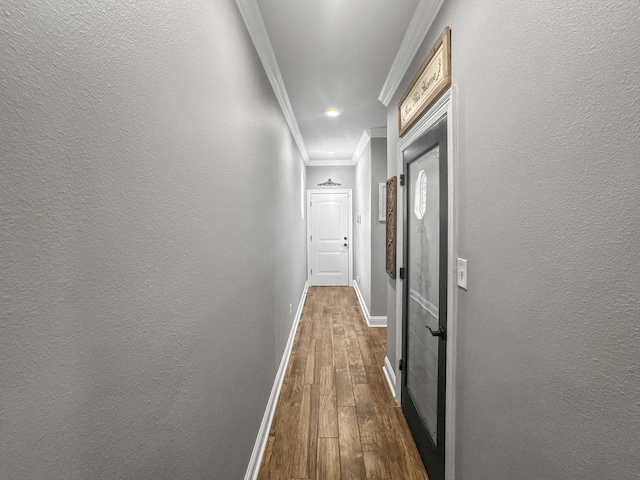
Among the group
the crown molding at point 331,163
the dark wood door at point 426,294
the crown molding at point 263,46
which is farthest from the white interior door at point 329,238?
the dark wood door at point 426,294

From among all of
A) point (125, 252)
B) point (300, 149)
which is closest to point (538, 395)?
point (125, 252)

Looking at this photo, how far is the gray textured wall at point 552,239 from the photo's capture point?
566 mm

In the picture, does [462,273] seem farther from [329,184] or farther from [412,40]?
[329,184]

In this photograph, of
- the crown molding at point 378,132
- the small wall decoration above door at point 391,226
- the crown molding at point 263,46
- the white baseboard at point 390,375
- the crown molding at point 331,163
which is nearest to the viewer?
the crown molding at point 263,46

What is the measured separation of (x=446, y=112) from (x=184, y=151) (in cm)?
116

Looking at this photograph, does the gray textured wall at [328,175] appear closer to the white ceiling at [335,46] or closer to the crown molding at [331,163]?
the crown molding at [331,163]

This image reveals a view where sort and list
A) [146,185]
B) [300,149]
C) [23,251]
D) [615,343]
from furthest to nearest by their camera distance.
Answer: [300,149], [146,185], [615,343], [23,251]

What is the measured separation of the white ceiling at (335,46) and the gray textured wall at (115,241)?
65cm

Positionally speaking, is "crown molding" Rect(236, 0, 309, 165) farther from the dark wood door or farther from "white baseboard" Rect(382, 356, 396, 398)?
"white baseboard" Rect(382, 356, 396, 398)

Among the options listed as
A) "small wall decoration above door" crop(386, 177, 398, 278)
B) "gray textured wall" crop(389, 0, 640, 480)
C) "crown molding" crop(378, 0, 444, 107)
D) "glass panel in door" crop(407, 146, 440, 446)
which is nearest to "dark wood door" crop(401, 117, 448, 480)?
"glass panel in door" crop(407, 146, 440, 446)

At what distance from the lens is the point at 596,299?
619 millimetres

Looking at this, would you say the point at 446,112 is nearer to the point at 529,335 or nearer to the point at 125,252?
the point at 529,335

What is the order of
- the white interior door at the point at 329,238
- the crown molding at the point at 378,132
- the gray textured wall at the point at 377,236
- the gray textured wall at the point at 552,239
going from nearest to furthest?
1. the gray textured wall at the point at 552,239
2. the crown molding at the point at 378,132
3. the gray textured wall at the point at 377,236
4. the white interior door at the point at 329,238

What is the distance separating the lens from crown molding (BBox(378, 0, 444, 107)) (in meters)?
1.52
